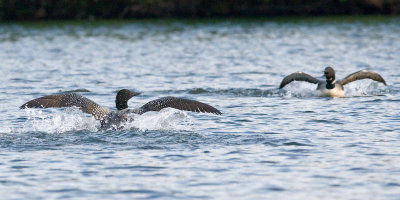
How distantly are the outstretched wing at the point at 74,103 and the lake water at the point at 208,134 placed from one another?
0.96 feet

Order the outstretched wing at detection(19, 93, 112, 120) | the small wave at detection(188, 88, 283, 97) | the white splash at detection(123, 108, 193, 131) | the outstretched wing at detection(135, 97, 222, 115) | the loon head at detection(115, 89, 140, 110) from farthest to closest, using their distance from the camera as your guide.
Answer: the small wave at detection(188, 88, 283, 97) → the loon head at detection(115, 89, 140, 110) → the outstretched wing at detection(19, 93, 112, 120) → the white splash at detection(123, 108, 193, 131) → the outstretched wing at detection(135, 97, 222, 115)

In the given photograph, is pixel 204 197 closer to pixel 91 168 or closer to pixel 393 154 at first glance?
pixel 91 168

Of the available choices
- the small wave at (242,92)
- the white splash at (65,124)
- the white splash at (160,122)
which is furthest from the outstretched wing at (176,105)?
Answer: the small wave at (242,92)

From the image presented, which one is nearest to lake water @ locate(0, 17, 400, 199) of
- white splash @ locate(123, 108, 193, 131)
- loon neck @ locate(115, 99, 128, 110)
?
white splash @ locate(123, 108, 193, 131)

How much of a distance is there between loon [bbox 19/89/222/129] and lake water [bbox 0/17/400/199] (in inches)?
9.4

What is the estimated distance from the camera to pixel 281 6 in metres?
62.3

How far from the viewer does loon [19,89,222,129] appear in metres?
13.9

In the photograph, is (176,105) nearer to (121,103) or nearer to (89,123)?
(121,103)

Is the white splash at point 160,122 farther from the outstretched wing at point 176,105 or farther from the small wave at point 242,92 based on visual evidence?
the small wave at point 242,92

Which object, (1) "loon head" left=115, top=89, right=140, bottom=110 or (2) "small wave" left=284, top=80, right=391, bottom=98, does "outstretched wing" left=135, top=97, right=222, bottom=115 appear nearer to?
(1) "loon head" left=115, top=89, right=140, bottom=110

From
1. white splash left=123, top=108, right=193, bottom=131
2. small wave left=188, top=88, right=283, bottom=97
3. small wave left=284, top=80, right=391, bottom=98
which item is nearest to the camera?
white splash left=123, top=108, right=193, bottom=131

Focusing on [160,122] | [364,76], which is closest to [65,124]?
[160,122]

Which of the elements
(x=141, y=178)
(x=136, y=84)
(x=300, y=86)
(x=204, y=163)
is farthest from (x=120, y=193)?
(x=136, y=84)

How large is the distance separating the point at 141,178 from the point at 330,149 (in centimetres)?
342
